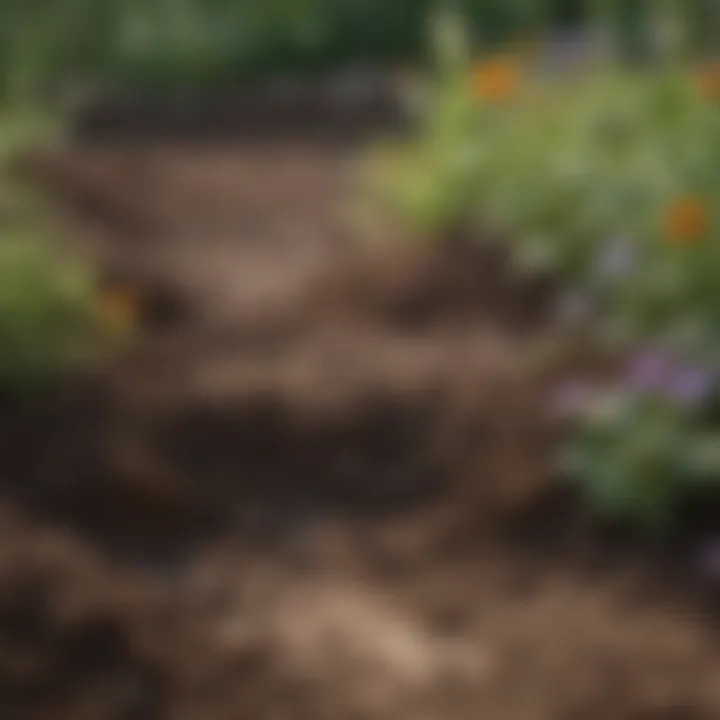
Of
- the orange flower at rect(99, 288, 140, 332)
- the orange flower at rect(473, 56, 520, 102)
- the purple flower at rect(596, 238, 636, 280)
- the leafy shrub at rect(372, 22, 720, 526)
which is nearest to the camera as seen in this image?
the leafy shrub at rect(372, 22, 720, 526)

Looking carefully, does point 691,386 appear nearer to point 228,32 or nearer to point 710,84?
point 710,84

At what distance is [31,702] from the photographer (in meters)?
2.62

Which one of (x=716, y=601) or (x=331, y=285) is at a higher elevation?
(x=331, y=285)

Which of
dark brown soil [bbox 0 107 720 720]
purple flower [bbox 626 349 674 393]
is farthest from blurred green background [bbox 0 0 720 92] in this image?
purple flower [bbox 626 349 674 393]

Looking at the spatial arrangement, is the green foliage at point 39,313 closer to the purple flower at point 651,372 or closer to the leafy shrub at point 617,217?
the leafy shrub at point 617,217

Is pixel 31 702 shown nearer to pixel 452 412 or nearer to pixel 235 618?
pixel 235 618

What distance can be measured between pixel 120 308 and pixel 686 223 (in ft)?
4.75

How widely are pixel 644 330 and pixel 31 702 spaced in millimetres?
1746

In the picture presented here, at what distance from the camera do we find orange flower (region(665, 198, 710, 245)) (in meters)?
3.66

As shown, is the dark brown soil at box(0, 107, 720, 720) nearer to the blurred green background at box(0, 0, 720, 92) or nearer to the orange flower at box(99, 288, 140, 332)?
the orange flower at box(99, 288, 140, 332)

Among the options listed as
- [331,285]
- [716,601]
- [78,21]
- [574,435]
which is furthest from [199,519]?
[78,21]

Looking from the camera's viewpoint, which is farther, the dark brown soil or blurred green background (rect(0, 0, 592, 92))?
blurred green background (rect(0, 0, 592, 92))

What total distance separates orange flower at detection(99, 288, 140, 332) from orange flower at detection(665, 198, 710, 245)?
4.14 feet

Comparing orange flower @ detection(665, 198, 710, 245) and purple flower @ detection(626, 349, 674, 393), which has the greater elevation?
orange flower @ detection(665, 198, 710, 245)
